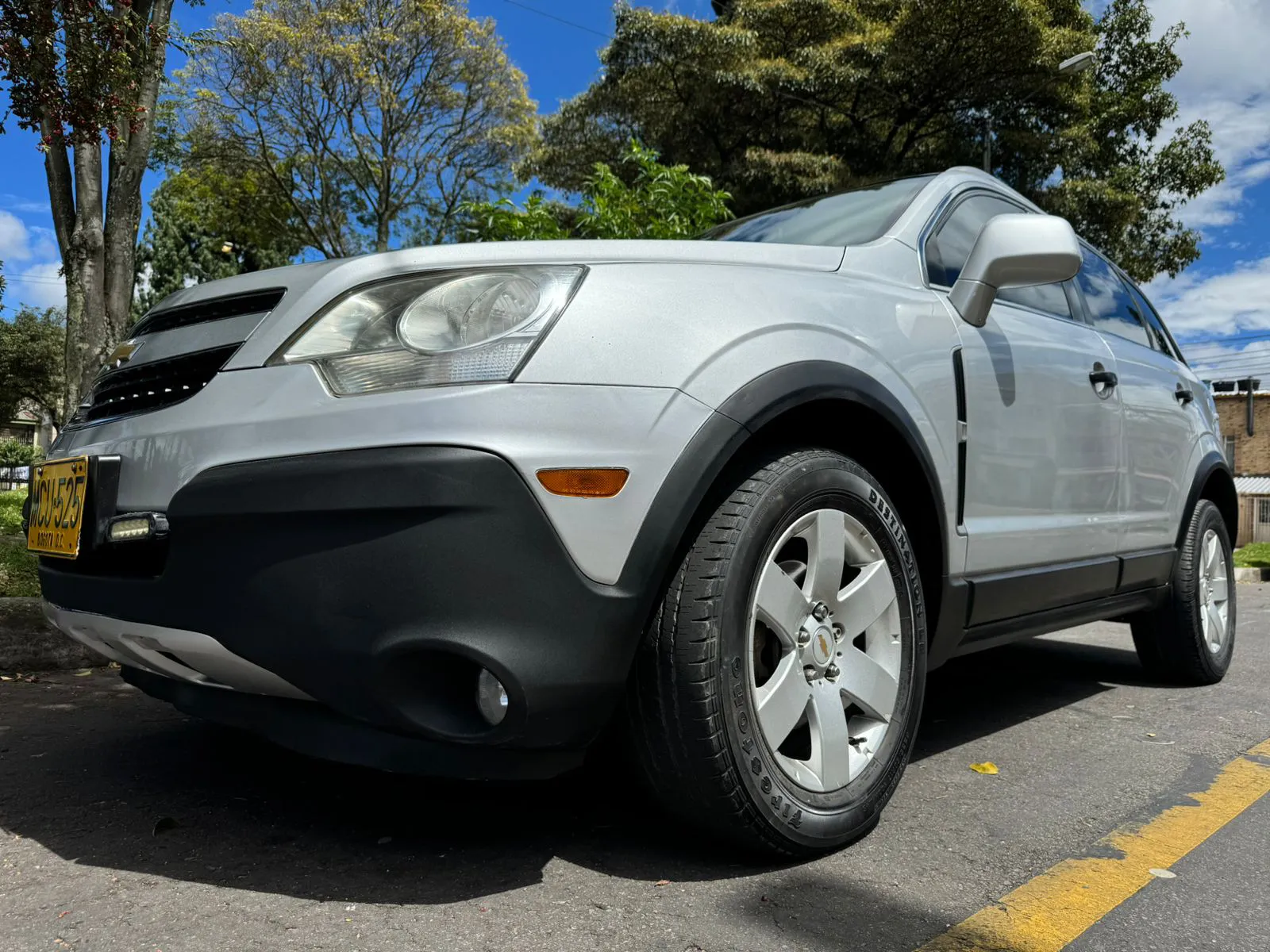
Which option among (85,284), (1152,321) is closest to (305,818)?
(1152,321)

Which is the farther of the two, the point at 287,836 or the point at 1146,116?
the point at 1146,116

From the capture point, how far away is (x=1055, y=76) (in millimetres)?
18281

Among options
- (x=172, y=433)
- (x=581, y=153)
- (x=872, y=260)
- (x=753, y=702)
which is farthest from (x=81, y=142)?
(x=581, y=153)

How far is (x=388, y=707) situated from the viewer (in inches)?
64.9

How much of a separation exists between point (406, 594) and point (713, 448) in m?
0.57

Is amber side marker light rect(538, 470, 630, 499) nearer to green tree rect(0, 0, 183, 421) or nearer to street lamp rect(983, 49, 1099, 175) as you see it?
green tree rect(0, 0, 183, 421)

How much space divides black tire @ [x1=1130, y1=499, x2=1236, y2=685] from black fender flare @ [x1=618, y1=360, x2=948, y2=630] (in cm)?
A: 232

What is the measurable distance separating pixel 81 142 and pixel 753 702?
188 inches

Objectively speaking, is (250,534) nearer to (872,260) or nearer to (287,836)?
(287,836)

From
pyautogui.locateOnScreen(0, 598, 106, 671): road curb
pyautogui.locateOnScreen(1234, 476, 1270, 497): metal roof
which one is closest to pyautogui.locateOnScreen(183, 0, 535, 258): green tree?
pyautogui.locateOnScreen(0, 598, 106, 671): road curb

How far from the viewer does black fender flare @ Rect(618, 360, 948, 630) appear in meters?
1.69

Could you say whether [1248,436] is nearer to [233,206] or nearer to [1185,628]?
[233,206]

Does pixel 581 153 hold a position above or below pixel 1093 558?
above

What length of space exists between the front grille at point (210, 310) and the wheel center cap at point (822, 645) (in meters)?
1.21
